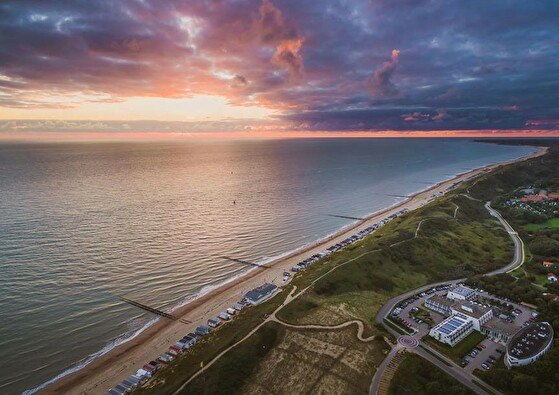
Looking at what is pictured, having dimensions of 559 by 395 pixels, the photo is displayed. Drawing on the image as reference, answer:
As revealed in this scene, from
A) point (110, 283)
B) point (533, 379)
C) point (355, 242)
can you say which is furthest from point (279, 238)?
point (533, 379)

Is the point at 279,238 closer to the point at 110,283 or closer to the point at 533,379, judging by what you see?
the point at 110,283

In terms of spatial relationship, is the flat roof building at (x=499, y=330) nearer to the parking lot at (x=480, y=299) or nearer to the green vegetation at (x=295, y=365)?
the parking lot at (x=480, y=299)

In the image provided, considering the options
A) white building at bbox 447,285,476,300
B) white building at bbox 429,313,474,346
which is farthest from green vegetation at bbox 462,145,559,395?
white building at bbox 429,313,474,346

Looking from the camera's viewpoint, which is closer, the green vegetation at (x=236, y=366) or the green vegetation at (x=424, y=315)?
the green vegetation at (x=236, y=366)

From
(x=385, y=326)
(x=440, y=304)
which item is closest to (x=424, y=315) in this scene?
(x=440, y=304)

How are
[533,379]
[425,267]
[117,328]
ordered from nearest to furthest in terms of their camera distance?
[533,379] < [117,328] < [425,267]

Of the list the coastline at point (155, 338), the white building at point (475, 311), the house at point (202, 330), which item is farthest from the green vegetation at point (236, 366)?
the white building at point (475, 311)

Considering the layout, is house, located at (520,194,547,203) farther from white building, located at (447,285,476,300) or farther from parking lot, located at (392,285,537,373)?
white building, located at (447,285,476,300)
